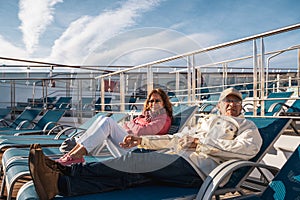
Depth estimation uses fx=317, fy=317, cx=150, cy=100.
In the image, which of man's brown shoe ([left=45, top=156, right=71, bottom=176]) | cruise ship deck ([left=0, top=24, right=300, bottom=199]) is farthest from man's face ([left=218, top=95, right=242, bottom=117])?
man's brown shoe ([left=45, top=156, right=71, bottom=176])

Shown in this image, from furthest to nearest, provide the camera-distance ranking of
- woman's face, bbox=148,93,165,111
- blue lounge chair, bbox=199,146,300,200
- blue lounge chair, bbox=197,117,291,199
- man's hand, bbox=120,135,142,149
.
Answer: woman's face, bbox=148,93,165,111, man's hand, bbox=120,135,142,149, blue lounge chair, bbox=197,117,291,199, blue lounge chair, bbox=199,146,300,200

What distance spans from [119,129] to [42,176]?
0.93 metres

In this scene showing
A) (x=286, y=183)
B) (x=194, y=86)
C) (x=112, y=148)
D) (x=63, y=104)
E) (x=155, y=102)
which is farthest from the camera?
(x=63, y=104)

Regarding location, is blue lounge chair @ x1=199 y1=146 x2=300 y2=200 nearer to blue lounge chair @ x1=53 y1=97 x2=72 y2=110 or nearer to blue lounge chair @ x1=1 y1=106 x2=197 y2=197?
blue lounge chair @ x1=1 y1=106 x2=197 y2=197

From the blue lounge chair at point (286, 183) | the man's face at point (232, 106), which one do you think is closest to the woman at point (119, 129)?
the man's face at point (232, 106)

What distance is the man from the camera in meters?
1.55

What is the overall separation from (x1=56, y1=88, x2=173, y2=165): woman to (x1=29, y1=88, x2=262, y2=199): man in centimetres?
40

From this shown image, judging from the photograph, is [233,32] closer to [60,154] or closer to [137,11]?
[137,11]

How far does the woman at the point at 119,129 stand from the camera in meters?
2.09

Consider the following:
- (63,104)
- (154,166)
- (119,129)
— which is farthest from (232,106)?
(63,104)

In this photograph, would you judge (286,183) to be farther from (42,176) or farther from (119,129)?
(119,129)

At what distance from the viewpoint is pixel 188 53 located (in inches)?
127

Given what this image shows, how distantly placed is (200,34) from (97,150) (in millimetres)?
1813

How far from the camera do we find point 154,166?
176cm
